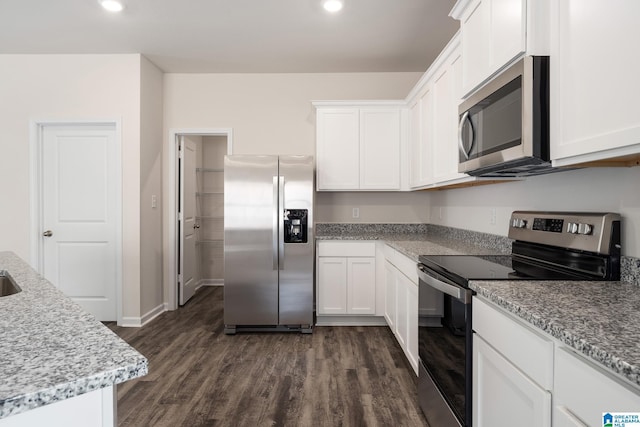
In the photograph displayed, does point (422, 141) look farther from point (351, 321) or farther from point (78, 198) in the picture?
point (78, 198)

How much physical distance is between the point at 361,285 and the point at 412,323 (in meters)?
1.17

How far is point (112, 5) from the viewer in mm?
2664

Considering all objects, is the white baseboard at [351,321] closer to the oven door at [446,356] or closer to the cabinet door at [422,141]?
the cabinet door at [422,141]

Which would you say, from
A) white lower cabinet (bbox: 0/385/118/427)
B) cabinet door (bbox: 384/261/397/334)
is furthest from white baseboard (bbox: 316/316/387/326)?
white lower cabinet (bbox: 0/385/118/427)

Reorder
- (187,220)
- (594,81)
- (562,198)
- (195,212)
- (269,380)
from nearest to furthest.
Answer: (594,81), (562,198), (269,380), (187,220), (195,212)

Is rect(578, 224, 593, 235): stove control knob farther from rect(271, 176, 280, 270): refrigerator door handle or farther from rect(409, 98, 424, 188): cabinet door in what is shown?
rect(271, 176, 280, 270): refrigerator door handle

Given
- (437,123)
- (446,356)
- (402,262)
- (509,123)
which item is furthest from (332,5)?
(446,356)

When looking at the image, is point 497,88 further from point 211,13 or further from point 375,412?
Answer: point 211,13

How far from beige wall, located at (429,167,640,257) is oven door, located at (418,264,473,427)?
68cm

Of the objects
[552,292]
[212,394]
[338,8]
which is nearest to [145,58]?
[338,8]

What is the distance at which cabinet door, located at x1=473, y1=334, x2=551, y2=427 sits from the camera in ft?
3.21

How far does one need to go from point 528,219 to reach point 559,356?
119 centimetres

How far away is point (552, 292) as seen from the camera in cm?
122

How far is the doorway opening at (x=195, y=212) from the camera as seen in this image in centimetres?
404
